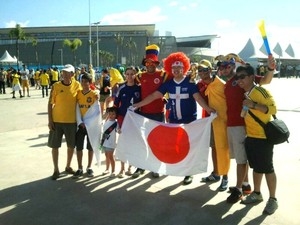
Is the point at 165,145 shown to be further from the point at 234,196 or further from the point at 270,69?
the point at 270,69

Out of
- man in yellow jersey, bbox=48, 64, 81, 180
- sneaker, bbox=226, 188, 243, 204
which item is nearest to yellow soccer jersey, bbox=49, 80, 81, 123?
man in yellow jersey, bbox=48, 64, 81, 180

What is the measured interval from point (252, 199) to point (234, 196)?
23cm

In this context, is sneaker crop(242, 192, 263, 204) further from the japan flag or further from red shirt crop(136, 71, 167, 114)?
red shirt crop(136, 71, 167, 114)

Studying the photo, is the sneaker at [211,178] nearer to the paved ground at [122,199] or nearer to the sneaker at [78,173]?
the paved ground at [122,199]

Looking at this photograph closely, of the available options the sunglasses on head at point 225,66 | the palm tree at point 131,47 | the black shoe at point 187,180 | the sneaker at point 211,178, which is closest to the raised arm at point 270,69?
the sunglasses on head at point 225,66

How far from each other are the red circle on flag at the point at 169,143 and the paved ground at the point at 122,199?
0.50m

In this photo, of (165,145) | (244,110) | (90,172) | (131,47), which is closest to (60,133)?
(90,172)

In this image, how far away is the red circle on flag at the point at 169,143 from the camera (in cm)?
505

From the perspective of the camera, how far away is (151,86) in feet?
18.5

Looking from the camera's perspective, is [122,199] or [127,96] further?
[127,96]

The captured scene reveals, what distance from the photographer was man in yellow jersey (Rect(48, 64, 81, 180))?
561cm

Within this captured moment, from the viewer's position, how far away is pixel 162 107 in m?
5.84

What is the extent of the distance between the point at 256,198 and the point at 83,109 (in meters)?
3.02

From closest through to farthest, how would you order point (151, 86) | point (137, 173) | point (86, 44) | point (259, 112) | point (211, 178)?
point (259, 112)
point (211, 178)
point (151, 86)
point (137, 173)
point (86, 44)
